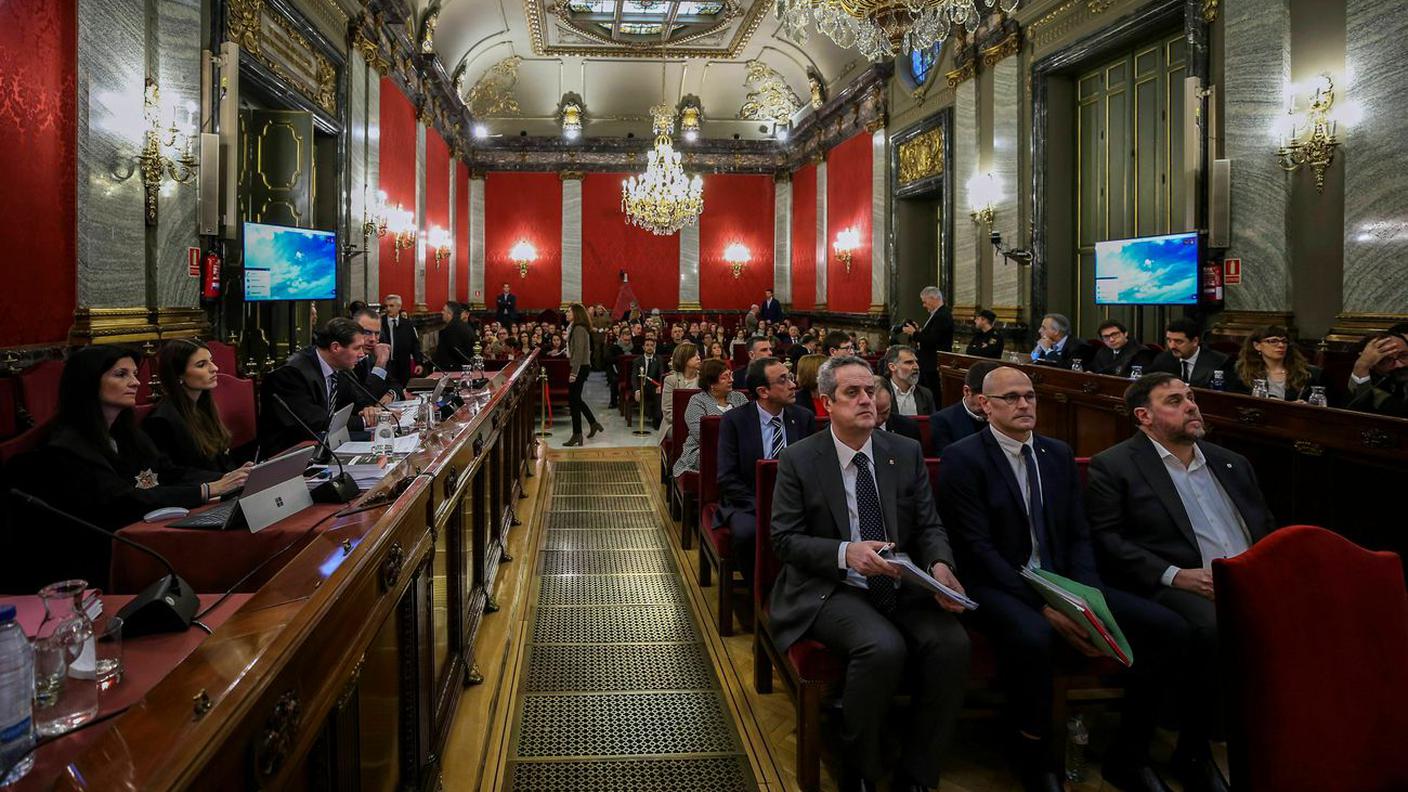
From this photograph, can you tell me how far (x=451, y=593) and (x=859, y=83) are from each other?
38.8ft

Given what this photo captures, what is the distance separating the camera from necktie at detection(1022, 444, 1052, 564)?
265cm

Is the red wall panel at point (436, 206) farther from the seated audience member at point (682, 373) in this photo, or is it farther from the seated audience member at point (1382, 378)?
the seated audience member at point (1382, 378)

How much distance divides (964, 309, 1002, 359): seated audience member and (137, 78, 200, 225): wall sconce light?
631 centimetres

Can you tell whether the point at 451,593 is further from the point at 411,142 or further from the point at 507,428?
the point at 411,142

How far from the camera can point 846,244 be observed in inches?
543

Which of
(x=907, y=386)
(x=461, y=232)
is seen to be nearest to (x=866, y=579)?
(x=907, y=386)

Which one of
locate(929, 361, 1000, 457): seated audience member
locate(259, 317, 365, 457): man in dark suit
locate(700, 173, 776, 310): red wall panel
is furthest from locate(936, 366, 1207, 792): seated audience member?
locate(700, 173, 776, 310): red wall panel

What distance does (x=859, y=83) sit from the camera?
12773 millimetres

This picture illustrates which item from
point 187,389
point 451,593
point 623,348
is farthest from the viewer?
point 623,348

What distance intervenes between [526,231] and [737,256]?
4.38 metres

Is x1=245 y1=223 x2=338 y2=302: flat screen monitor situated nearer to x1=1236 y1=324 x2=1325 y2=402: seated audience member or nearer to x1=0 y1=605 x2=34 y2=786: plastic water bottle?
x1=0 y1=605 x2=34 y2=786: plastic water bottle

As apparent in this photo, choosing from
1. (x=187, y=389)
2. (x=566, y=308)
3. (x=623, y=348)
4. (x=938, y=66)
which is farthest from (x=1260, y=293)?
(x=566, y=308)

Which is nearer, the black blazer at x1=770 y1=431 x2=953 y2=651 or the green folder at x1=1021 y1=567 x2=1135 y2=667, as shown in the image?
the green folder at x1=1021 y1=567 x2=1135 y2=667

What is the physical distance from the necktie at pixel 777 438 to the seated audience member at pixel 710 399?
68 centimetres
